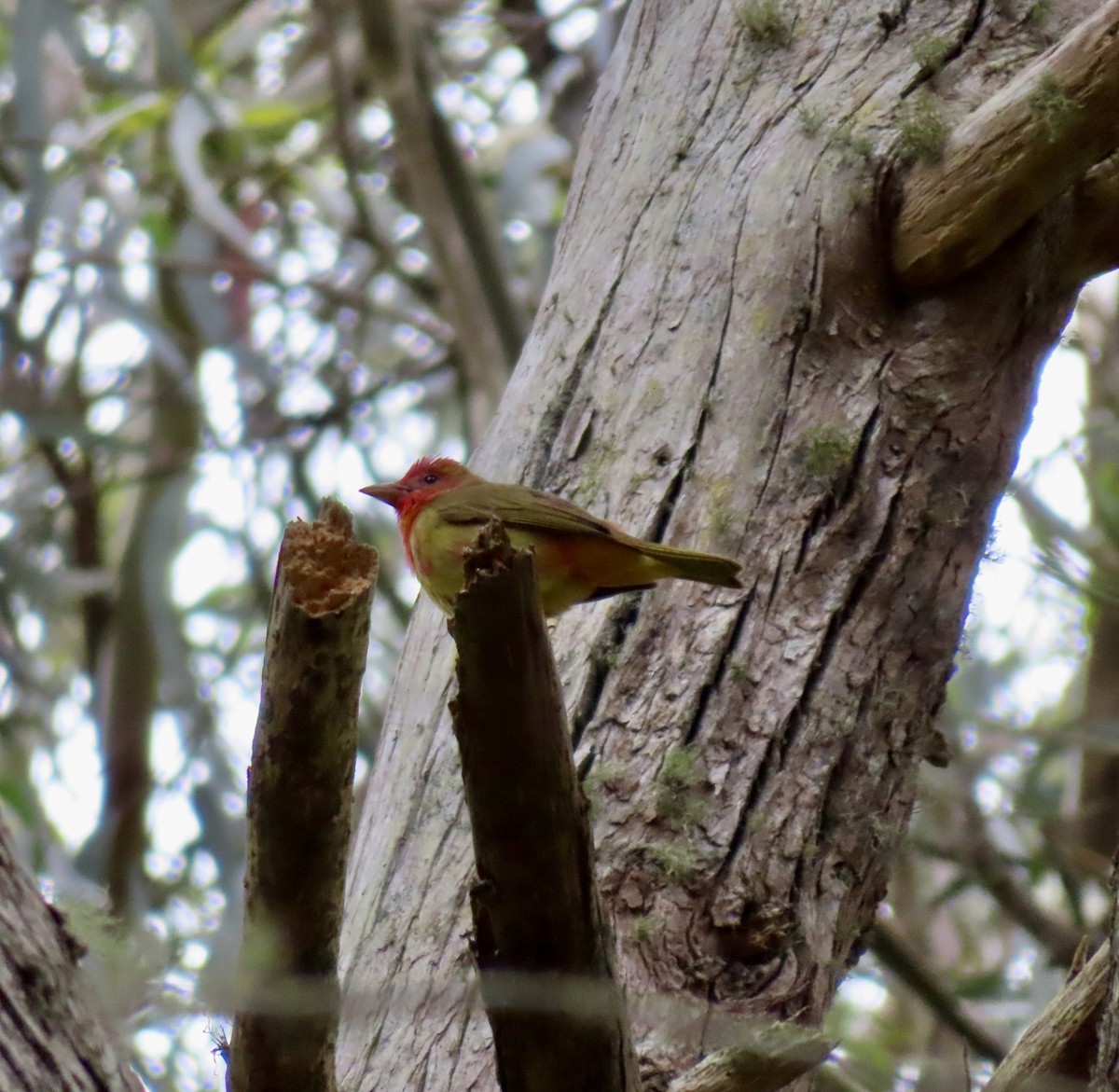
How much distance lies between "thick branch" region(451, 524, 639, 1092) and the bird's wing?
1.19 metres

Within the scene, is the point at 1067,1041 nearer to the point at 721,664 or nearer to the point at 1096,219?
the point at 721,664

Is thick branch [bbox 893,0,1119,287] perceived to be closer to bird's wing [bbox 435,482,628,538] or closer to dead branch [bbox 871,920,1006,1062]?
bird's wing [bbox 435,482,628,538]

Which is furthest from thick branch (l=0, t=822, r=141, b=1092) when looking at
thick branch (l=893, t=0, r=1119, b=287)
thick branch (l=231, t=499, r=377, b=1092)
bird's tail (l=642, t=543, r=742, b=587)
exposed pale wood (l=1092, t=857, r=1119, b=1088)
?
thick branch (l=893, t=0, r=1119, b=287)

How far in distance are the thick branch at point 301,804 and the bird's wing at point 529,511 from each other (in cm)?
127

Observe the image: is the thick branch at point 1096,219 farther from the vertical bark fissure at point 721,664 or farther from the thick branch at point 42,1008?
the thick branch at point 42,1008

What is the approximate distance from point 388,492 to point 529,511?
129cm

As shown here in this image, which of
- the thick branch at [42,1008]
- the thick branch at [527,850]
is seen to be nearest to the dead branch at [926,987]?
the thick branch at [527,850]

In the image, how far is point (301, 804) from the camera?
69.3 inches

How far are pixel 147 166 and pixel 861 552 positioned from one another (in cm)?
540

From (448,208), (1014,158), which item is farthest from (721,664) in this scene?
(448,208)

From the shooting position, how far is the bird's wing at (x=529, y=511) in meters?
3.12

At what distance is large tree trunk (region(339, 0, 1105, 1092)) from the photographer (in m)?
2.84

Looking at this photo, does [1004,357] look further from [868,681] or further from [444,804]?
[444,804]

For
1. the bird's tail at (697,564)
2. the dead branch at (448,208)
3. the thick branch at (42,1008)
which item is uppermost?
the dead branch at (448,208)
